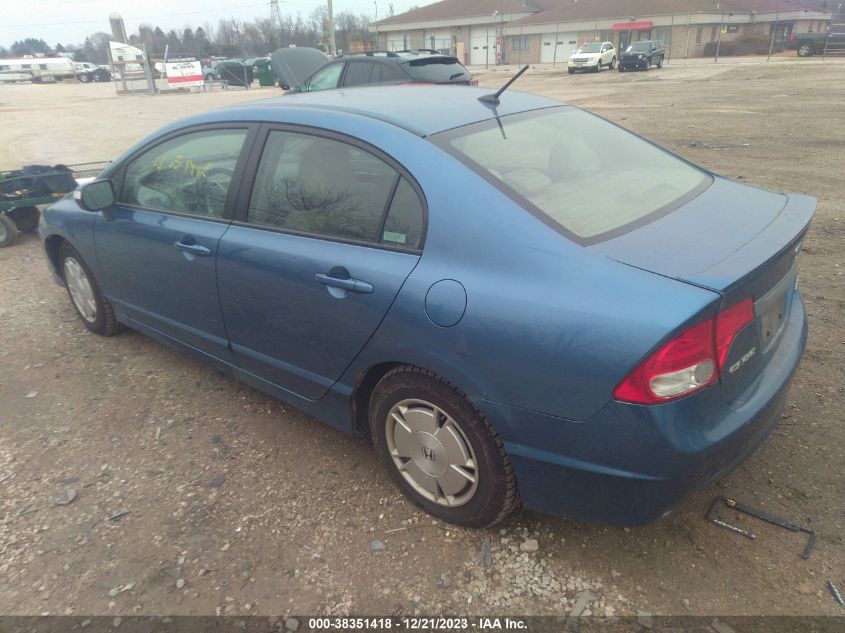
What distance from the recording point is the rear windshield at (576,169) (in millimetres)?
2262

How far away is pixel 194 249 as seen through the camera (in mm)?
3068

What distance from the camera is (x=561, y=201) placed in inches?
91.4

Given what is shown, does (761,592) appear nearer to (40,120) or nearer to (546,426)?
(546,426)

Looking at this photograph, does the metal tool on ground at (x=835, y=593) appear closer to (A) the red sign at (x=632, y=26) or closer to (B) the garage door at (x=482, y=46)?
(A) the red sign at (x=632, y=26)

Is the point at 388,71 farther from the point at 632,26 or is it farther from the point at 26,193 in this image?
the point at 632,26

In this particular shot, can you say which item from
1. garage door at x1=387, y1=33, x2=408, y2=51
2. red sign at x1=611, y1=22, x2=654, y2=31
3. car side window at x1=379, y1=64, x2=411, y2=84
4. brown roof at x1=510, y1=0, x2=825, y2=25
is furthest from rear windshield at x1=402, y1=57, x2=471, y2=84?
garage door at x1=387, y1=33, x2=408, y2=51

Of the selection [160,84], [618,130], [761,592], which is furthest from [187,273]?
[160,84]

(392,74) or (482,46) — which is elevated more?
(482,46)

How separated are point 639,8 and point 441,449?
192ft

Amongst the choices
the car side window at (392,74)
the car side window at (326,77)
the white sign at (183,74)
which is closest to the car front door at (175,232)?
the car side window at (392,74)

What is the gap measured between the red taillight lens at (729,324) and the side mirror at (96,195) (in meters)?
3.33

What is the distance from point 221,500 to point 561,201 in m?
1.96

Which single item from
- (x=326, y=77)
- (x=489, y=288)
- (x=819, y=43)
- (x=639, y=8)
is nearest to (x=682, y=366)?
(x=489, y=288)

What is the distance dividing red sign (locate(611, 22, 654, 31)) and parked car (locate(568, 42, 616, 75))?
16330 millimetres
